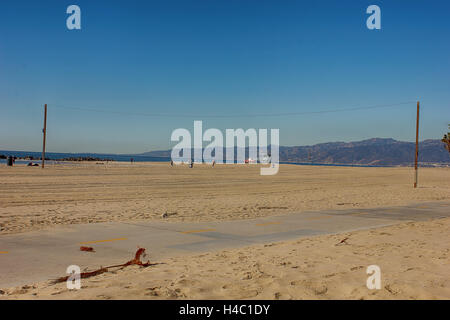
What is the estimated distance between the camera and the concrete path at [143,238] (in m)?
6.77

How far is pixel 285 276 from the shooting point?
6027 millimetres

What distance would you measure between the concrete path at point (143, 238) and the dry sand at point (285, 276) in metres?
0.71

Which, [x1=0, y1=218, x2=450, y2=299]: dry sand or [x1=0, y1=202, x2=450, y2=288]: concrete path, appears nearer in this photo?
[x1=0, y1=218, x2=450, y2=299]: dry sand

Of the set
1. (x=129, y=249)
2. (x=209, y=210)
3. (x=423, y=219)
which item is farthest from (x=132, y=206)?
(x=423, y=219)

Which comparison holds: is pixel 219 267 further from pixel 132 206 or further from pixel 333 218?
pixel 132 206

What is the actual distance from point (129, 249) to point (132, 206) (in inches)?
273

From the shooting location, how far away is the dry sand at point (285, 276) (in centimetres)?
517

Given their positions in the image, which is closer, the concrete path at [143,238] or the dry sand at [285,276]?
the dry sand at [285,276]

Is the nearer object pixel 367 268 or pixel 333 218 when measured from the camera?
pixel 367 268

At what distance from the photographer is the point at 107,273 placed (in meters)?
6.23

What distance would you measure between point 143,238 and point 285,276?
411cm

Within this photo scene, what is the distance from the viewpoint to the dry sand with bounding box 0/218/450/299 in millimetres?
5168

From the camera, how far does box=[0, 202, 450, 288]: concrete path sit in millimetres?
6773

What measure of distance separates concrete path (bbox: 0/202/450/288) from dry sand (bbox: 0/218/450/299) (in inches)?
27.9
